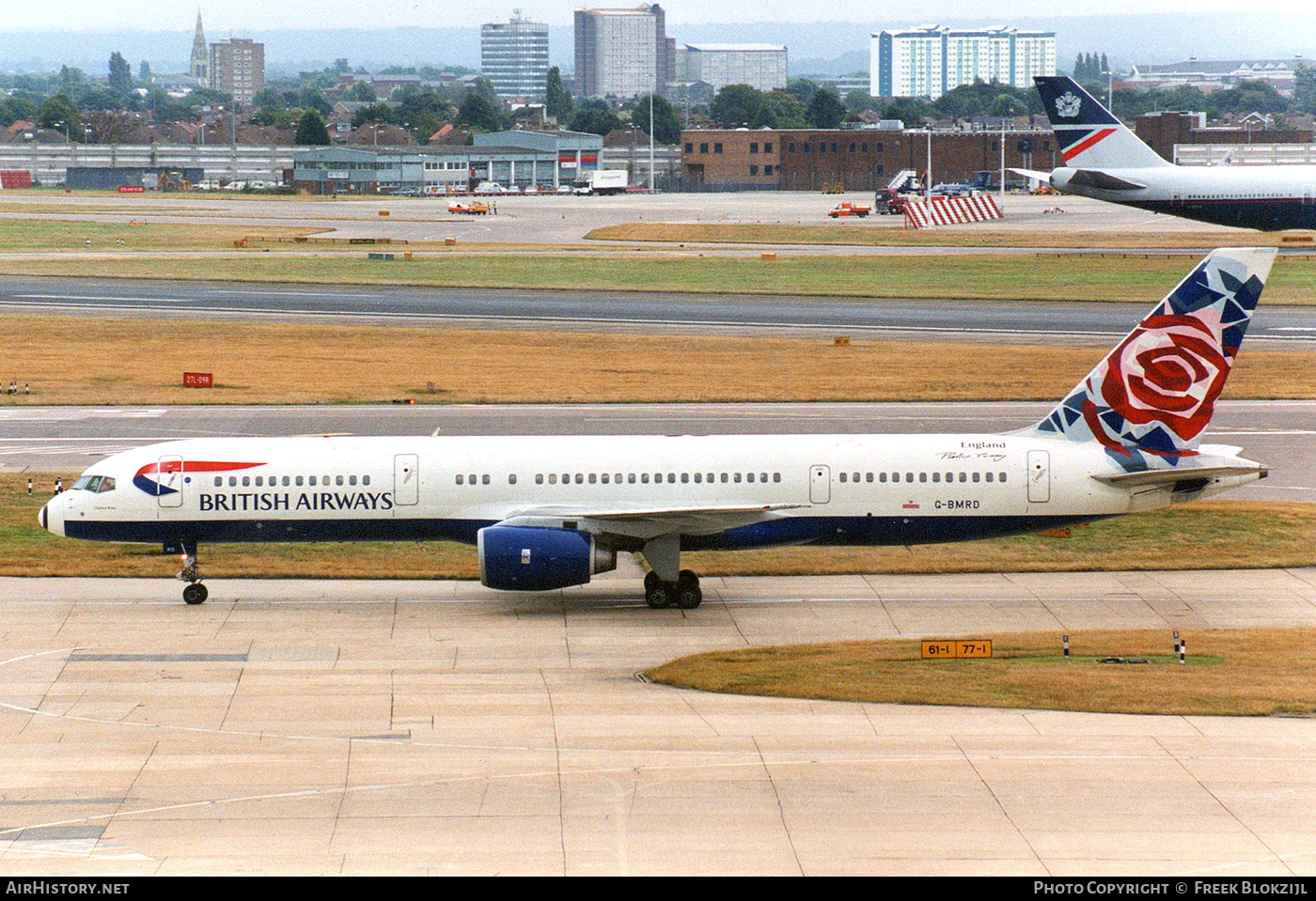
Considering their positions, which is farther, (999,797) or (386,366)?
(386,366)

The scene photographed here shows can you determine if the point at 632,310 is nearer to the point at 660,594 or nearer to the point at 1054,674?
the point at 660,594

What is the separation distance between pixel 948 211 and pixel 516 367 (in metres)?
89.1

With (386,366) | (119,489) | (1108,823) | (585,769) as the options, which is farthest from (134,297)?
(1108,823)

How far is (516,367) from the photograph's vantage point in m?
73.3

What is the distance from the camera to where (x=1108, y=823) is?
2420 centimetres

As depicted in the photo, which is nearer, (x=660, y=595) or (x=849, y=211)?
(x=660, y=595)

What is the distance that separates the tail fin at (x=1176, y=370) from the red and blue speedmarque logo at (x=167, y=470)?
72.8 feet

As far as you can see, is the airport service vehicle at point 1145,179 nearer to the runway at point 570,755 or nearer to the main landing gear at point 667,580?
the runway at point 570,755

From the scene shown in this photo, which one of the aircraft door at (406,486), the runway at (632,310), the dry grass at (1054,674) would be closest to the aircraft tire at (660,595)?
the dry grass at (1054,674)

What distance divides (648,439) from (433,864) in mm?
18745

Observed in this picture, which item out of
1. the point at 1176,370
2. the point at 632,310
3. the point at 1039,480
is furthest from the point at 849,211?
the point at 1039,480

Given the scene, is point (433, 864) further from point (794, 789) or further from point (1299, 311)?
point (1299, 311)

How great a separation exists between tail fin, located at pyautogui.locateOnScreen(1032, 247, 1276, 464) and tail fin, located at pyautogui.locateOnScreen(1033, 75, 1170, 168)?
68732 mm

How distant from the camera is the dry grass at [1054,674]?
30719mm
